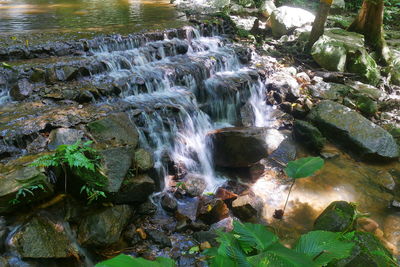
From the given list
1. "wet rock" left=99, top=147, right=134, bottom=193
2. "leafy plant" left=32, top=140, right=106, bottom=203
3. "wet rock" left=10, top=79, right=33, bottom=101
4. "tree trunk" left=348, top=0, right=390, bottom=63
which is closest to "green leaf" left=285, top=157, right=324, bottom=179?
"wet rock" left=99, top=147, right=134, bottom=193

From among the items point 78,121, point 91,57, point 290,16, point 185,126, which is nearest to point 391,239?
point 185,126

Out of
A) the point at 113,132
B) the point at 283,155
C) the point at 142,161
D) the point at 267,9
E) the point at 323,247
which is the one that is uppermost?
the point at 267,9

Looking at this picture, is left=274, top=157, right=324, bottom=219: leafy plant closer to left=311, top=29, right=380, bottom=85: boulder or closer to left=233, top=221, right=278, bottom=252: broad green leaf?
left=233, top=221, right=278, bottom=252: broad green leaf

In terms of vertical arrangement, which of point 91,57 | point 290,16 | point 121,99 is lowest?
point 121,99

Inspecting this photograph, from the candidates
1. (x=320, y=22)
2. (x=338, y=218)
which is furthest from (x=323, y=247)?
(x=320, y=22)

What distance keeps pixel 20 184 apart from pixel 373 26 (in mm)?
10823

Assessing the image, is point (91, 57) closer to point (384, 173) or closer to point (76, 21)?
point (76, 21)

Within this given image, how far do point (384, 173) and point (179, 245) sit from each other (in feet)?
14.0

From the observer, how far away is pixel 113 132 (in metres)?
4.32

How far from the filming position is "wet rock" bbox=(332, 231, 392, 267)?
97.3 inches

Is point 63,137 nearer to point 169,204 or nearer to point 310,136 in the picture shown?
point 169,204

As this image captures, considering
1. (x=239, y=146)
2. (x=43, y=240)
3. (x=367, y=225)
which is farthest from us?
(x=239, y=146)

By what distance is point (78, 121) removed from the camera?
4.61 metres

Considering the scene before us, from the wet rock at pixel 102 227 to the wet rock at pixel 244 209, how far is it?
1.64 m
